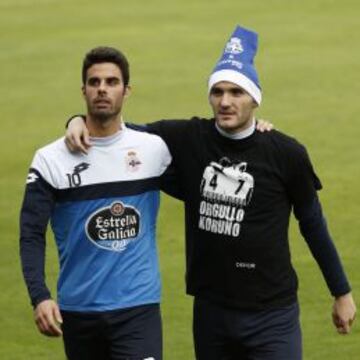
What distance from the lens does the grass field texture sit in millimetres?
11094

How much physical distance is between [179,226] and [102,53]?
601 cm

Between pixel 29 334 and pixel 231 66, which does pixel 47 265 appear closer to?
pixel 29 334

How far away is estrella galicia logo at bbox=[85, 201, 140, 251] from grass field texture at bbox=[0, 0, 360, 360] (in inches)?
109

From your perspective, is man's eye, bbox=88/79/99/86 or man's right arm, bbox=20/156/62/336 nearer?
man's right arm, bbox=20/156/62/336

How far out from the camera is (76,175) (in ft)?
24.4

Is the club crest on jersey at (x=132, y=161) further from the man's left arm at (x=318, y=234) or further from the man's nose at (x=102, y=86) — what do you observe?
the man's left arm at (x=318, y=234)

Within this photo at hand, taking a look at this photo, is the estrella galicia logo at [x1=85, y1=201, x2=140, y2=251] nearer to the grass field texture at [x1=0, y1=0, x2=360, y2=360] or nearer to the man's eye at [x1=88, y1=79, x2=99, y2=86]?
the man's eye at [x1=88, y1=79, x2=99, y2=86]

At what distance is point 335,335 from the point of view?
34.2 ft

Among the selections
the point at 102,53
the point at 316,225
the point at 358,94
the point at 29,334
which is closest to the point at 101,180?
the point at 102,53

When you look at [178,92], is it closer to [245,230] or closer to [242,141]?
[242,141]

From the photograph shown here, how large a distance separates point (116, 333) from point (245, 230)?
2.65ft

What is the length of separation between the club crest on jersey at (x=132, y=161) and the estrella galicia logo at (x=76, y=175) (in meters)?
0.20

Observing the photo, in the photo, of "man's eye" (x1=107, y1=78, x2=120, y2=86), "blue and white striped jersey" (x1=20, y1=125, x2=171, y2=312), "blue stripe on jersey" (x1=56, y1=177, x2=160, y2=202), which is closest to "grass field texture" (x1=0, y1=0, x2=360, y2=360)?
"blue and white striped jersey" (x1=20, y1=125, x2=171, y2=312)

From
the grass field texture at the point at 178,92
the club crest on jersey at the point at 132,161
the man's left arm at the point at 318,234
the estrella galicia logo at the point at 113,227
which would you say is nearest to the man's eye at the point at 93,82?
the club crest on jersey at the point at 132,161
